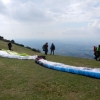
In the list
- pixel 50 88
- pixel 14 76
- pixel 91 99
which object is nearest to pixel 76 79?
pixel 50 88

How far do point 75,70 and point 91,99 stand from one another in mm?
6433

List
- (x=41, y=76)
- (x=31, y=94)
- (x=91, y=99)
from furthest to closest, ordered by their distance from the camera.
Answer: (x=41, y=76) → (x=31, y=94) → (x=91, y=99)

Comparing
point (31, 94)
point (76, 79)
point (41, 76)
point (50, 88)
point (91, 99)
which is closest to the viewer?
point (91, 99)

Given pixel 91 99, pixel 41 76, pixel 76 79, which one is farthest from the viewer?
pixel 41 76

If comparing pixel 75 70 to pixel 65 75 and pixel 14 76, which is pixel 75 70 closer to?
pixel 65 75

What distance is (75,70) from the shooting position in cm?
1730

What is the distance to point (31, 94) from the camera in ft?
39.7

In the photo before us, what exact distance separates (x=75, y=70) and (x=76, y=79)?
2.16 meters

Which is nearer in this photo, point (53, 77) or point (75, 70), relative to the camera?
point (53, 77)

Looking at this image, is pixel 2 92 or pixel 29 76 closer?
pixel 2 92

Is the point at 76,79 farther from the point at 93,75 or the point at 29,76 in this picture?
the point at 29,76

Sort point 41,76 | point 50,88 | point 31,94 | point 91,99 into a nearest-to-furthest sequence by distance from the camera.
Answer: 1. point 91,99
2. point 31,94
3. point 50,88
4. point 41,76

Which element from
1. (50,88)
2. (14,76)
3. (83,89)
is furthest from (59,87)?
(14,76)

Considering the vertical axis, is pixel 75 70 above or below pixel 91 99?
above
